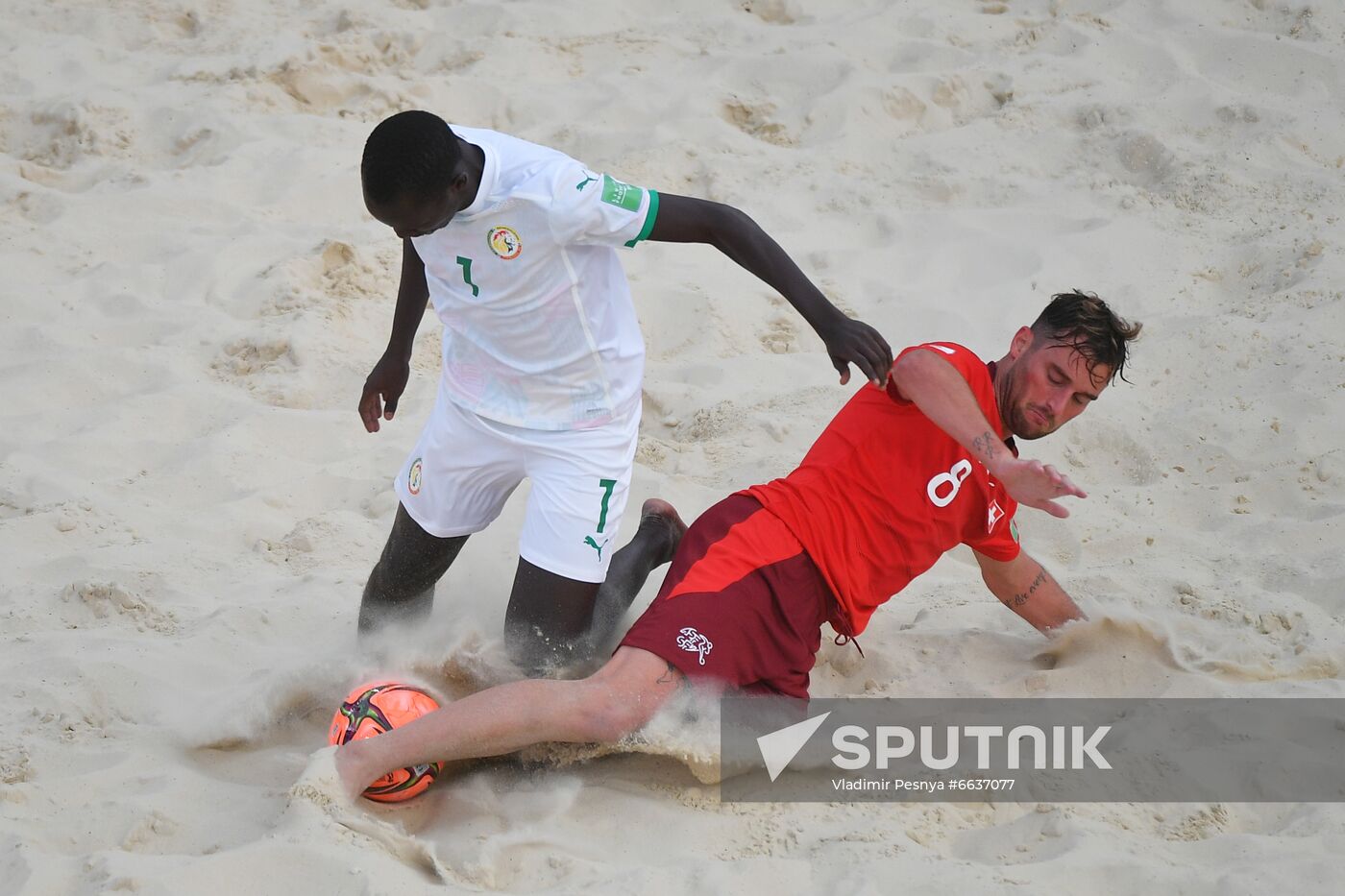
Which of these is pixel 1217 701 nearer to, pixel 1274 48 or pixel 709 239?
pixel 709 239

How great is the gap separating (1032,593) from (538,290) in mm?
1549

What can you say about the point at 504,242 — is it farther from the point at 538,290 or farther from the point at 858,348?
the point at 858,348

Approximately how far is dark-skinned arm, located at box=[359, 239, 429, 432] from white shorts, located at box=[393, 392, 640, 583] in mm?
231

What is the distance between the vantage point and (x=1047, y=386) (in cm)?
318

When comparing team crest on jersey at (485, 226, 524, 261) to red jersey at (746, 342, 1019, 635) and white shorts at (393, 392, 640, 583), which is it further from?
red jersey at (746, 342, 1019, 635)

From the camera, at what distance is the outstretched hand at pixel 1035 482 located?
8.93ft

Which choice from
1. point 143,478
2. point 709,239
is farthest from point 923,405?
point 143,478

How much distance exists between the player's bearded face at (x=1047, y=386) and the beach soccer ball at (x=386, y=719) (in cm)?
157

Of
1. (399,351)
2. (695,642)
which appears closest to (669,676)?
(695,642)

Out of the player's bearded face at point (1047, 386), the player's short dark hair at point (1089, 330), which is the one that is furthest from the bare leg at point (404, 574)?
the player's short dark hair at point (1089, 330)

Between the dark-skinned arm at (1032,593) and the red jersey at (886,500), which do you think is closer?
the red jersey at (886,500)

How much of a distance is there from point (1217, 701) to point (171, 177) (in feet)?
14.4

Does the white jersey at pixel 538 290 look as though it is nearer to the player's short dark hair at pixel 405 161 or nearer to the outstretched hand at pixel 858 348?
the player's short dark hair at pixel 405 161

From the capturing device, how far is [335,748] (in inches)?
110
